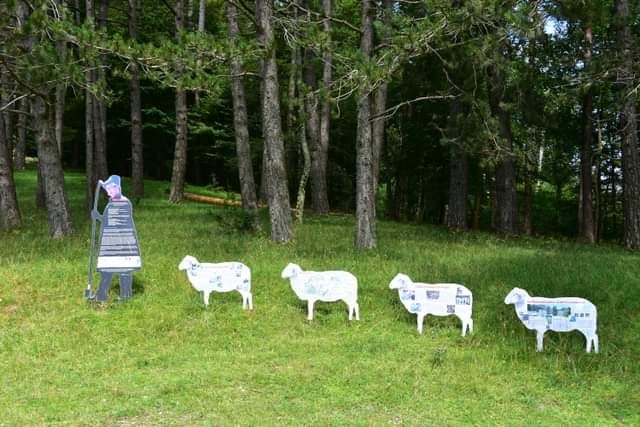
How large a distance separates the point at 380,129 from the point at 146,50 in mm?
10699

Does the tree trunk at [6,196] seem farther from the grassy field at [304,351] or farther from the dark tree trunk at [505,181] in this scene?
the dark tree trunk at [505,181]

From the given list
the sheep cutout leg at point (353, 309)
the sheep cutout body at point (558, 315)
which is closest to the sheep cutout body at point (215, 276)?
the sheep cutout leg at point (353, 309)

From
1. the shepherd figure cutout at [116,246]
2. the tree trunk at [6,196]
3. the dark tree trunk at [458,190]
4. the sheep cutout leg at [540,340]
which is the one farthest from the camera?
the dark tree trunk at [458,190]

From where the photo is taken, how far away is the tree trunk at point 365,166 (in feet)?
39.4

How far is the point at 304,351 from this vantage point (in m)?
7.25

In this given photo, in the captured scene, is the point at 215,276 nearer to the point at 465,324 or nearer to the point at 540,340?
the point at 465,324

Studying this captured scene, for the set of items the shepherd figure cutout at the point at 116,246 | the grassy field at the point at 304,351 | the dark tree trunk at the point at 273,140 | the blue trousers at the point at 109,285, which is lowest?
the grassy field at the point at 304,351

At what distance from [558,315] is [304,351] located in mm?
3214

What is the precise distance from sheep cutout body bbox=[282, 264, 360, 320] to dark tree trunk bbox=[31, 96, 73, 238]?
7198 millimetres

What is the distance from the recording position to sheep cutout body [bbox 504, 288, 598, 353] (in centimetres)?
717

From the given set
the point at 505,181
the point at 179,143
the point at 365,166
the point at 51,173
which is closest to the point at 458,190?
the point at 505,181

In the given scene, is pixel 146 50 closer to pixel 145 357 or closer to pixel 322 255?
pixel 322 255

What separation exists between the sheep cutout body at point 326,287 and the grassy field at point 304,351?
1.06 ft

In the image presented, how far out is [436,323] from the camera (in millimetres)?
8188
